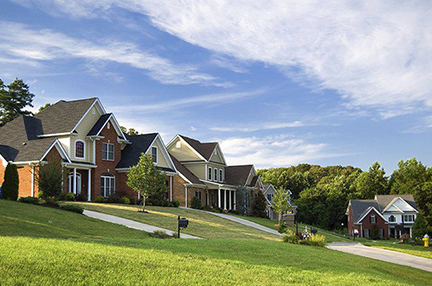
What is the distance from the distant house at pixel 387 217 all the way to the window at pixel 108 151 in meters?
39.5

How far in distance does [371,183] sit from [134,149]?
5208 cm

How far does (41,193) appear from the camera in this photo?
1177 inches

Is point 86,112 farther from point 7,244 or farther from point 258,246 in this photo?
point 7,244

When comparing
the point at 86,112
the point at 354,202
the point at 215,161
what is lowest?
the point at 354,202

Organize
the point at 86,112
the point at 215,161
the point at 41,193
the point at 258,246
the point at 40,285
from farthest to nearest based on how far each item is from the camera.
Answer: the point at 215,161
the point at 86,112
the point at 41,193
the point at 258,246
the point at 40,285

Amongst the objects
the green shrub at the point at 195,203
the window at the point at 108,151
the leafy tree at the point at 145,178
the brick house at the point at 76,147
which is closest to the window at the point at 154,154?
the brick house at the point at 76,147

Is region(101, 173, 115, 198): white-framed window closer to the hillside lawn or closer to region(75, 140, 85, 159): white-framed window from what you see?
region(75, 140, 85, 159): white-framed window

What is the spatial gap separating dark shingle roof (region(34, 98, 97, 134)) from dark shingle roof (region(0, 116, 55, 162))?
2.68ft

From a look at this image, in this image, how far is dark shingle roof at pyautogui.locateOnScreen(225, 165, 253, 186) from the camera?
5428 centimetres

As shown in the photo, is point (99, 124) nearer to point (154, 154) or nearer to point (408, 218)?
point (154, 154)

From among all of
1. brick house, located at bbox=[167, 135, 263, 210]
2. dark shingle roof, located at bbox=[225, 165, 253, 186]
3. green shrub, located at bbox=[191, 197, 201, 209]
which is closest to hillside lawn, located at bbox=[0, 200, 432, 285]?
green shrub, located at bbox=[191, 197, 201, 209]

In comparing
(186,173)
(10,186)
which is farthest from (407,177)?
(10,186)

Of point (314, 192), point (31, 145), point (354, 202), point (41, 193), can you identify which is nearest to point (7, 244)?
point (41, 193)

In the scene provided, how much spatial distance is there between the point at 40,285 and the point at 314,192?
72.2 meters
